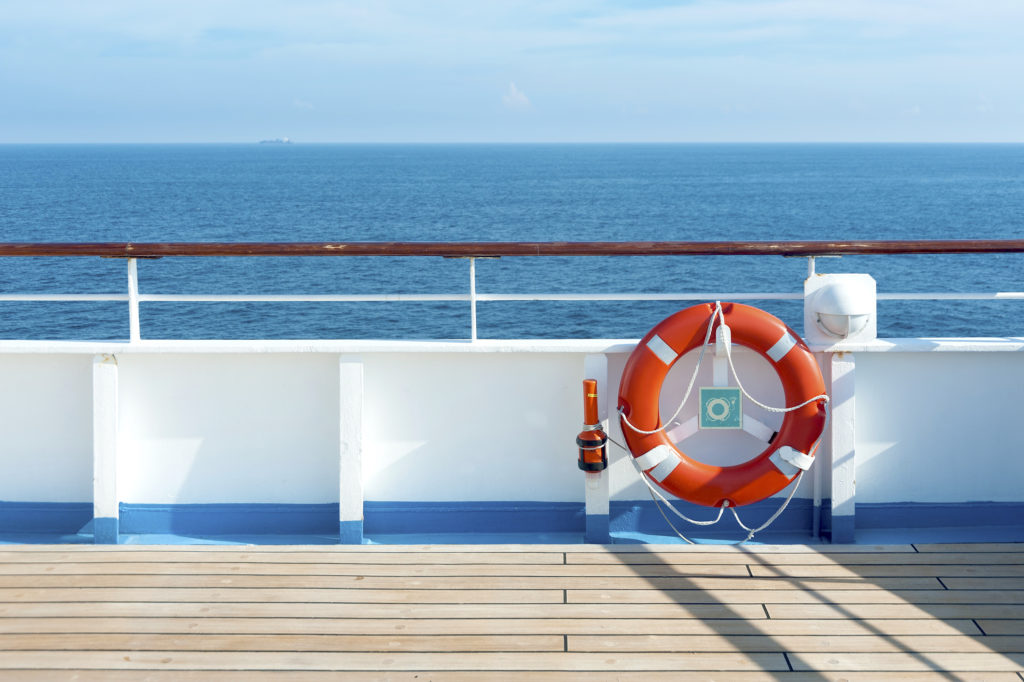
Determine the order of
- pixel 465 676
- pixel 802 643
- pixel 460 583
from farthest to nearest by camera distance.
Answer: pixel 460 583, pixel 802 643, pixel 465 676

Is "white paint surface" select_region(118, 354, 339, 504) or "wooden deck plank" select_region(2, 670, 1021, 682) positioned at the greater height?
"white paint surface" select_region(118, 354, 339, 504)

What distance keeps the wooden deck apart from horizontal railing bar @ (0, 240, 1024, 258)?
0.64 metres

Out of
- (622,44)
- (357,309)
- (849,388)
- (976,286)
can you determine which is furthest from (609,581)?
(622,44)

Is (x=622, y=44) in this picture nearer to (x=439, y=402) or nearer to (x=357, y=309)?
(x=357, y=309)

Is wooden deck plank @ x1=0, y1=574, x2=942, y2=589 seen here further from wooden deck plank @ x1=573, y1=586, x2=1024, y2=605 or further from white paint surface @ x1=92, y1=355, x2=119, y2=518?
white paint surface @ x1=92, y1=355, x2=119, y2=518

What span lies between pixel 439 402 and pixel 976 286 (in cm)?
2093

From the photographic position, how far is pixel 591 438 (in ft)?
6.64

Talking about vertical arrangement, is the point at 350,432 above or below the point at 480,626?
above

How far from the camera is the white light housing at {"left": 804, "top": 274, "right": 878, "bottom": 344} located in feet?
6.74

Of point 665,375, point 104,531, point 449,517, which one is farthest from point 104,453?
point 665,375

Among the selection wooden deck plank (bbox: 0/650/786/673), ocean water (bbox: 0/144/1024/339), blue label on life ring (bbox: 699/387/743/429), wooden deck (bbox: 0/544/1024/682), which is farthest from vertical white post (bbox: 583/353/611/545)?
ocean water (bbox: 0/144/1024/339)

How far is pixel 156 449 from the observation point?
221cm

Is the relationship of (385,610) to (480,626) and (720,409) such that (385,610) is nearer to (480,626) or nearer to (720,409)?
(480,626)

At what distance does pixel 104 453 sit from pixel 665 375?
126 centimetres
